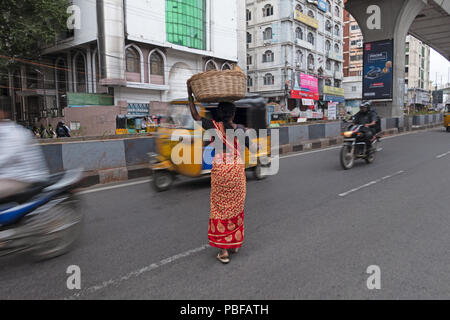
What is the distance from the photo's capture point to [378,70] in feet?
63.4

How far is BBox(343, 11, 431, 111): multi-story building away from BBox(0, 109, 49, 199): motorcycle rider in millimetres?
54943

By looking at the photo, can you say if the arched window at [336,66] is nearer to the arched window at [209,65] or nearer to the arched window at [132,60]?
the arched window at [209,65]

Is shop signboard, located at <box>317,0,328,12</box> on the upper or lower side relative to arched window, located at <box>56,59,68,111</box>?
upper

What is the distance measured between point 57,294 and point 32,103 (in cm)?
3489

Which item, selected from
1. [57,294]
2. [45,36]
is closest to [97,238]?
[57,294]

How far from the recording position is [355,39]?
56.2 metres

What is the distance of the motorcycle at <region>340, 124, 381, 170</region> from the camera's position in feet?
26.5

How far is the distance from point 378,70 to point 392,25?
2.47m

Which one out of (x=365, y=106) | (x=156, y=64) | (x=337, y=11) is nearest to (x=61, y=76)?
(x=156, y=64)

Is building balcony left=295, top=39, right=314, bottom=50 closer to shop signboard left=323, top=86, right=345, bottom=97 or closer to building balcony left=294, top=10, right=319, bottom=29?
building balcony left=294, top=10, right=319, bottom=29

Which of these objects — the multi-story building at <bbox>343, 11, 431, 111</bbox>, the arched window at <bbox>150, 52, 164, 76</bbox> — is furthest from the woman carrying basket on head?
the multi-story building at <bbox>343, 11, 431, 111</bbox>

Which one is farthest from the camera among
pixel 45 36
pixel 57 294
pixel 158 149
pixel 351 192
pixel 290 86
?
pixel 290 86

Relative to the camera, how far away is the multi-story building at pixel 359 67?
2127 inches

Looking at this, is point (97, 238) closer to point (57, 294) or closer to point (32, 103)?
point (57, 294)
